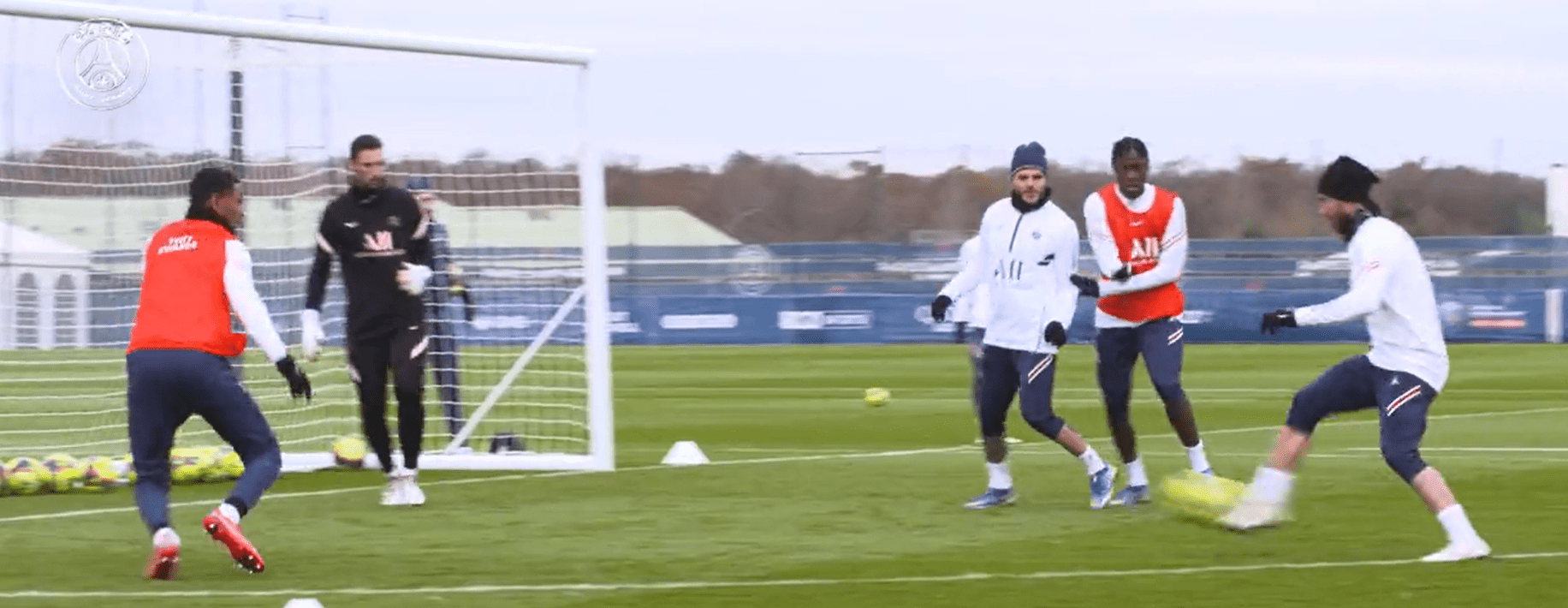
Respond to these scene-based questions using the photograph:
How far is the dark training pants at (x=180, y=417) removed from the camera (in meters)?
10.8

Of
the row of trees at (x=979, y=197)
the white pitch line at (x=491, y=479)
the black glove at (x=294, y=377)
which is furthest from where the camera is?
the row of trees at (x=979, y=197)

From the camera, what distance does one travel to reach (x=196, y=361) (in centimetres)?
1078

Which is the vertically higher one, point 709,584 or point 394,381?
point 394,381

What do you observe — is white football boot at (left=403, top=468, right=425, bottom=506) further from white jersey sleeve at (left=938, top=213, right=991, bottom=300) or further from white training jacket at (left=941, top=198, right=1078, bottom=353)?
white training jacket at (left=941, top=198, right=1078, bottom=353)

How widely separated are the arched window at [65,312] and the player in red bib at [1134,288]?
822 cm

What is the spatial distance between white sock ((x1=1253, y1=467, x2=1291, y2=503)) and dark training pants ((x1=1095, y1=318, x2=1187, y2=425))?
81.8 inches

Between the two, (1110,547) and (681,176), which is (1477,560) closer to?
(1110,547)

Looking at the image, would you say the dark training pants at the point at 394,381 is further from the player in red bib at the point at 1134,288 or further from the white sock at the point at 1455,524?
the white sock at the point at 1455,524

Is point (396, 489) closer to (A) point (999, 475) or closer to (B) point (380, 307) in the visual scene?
(B) point (380, 307)

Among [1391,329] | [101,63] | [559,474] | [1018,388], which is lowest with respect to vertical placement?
[559,474]

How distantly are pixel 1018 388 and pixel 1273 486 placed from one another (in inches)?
91.0

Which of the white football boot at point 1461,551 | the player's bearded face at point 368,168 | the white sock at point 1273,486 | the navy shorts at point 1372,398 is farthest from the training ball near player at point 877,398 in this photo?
the white football boot at point 1461,551

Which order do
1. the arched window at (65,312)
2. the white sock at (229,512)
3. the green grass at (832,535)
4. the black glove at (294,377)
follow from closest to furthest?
Result: the green grass at (832,535) → the white sock at (229,512) → the black glove at (294,377) → the arched window at (65,312)

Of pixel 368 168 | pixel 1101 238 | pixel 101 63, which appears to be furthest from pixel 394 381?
pixel 1101 238
